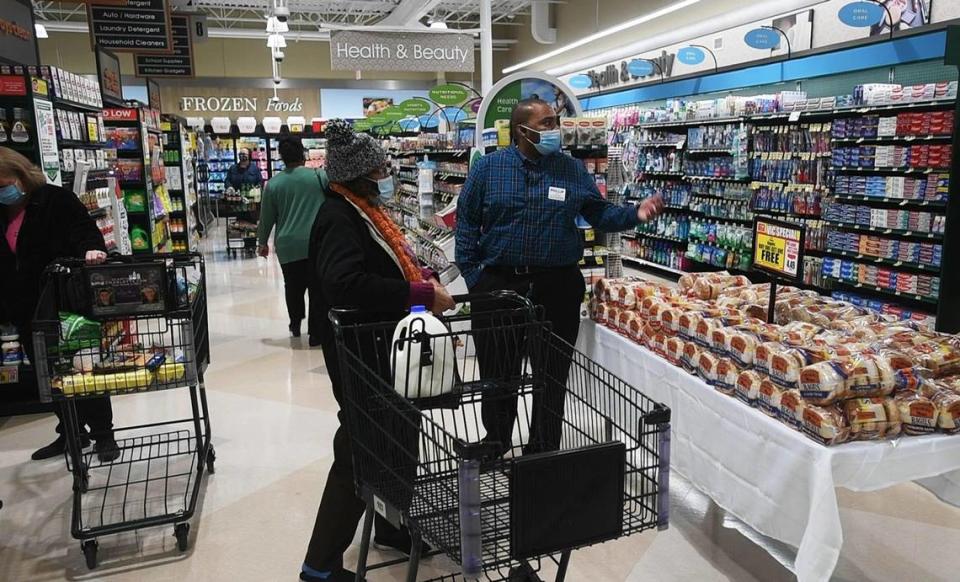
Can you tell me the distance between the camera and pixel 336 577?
9.02ft

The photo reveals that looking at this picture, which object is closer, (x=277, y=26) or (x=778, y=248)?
(x=778, y=248)

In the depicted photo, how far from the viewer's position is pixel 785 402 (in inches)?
93.7

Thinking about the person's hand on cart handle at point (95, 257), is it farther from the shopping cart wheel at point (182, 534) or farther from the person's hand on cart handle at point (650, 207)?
the person's hand on cart handle at point (650, 207)

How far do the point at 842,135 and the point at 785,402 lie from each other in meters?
5.73

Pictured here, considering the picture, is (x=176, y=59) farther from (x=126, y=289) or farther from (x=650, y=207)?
(x=650, y=207)

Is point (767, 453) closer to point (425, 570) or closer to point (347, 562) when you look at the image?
point (425, 570)

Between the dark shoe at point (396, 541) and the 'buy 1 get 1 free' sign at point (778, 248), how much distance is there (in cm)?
185

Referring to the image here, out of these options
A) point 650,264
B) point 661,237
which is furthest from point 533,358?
point 650,264

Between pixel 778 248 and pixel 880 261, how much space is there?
15.9ft

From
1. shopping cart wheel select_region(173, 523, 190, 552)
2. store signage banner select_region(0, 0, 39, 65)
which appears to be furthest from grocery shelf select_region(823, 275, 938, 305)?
store signage banner select_region(0, 0, 39, 65)

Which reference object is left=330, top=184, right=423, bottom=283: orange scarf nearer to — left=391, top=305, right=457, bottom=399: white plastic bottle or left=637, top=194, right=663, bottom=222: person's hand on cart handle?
left=391, top=305, right=457, bottom=399: white plastic bottle

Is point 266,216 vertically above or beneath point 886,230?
above

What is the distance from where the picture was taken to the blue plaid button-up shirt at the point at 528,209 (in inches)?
133

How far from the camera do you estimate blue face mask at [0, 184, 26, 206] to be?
3641 millimetres
